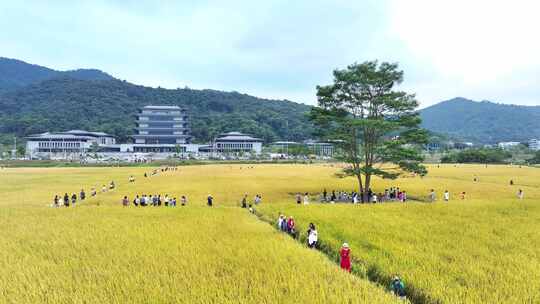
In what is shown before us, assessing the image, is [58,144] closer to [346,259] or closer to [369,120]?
[369,120]

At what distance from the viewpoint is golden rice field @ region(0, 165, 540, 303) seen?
26.5 ft

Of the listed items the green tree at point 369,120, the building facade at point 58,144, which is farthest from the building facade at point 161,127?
the green tree at point 369,120

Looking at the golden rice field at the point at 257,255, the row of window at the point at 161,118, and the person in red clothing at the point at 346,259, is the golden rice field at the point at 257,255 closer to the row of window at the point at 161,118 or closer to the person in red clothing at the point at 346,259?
the person in red clothing at the point at 346,259

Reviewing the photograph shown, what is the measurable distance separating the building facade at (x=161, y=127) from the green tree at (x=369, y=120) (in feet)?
283

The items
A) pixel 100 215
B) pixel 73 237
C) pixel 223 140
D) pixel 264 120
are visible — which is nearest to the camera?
pixel 73 237

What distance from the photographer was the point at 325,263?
398 inches

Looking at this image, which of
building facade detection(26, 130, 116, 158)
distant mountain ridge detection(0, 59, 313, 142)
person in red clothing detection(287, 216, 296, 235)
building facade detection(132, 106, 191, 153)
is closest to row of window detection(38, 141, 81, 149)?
building facade detection(26, 130, 116, 158)

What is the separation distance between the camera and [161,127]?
4478 inches

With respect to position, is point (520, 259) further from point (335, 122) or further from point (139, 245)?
point (335, 122)

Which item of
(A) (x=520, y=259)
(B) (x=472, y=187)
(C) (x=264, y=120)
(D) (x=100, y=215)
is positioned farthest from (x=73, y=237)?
(C) (x=264, y=120)

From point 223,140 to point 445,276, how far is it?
108 meters

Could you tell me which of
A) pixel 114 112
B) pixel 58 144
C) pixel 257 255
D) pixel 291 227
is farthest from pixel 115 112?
pixel 257 255

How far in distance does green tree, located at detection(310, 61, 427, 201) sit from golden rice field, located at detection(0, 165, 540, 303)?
8622 mm

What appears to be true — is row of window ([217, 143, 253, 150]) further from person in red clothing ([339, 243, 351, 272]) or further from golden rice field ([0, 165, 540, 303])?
person in red clothing ([339, 243, 351, 272])
